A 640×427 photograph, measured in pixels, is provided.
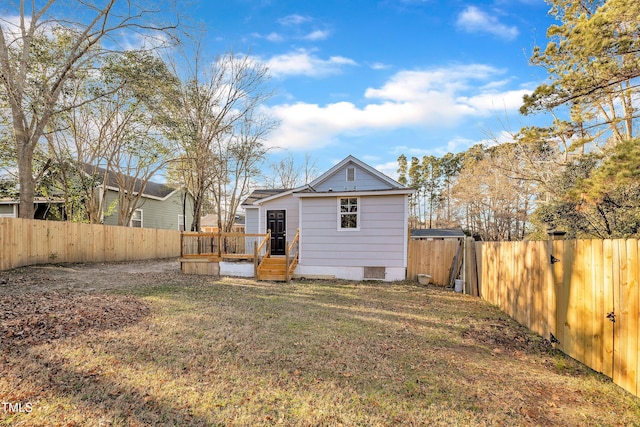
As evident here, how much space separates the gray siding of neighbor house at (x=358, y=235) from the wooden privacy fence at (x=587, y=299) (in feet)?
16.1

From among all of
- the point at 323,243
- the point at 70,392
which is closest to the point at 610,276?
the point at 70,392

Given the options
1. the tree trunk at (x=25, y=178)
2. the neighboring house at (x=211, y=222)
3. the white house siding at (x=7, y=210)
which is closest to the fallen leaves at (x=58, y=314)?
the tree trunk at (x=25, y=178)

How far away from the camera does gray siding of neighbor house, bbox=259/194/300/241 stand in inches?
496

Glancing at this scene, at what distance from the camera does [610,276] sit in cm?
328

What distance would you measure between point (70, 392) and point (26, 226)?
10.0m

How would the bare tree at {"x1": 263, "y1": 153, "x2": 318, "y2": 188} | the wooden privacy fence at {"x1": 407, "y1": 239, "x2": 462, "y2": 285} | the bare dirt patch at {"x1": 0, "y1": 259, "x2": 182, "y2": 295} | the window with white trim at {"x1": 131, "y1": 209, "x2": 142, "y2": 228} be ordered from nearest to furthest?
the bare dirt patch at {"x1": 0, "y1": 259, "x2": 182, "y2": 295} → the wooden privacy fence at {"x1": 407, "y1": 239, "x2": 462, "y2": 285} → the window with white trim at {"x1": 131, "y1": 209, "x2": 142, "y2": 228} → the bare tree at {"x1": 263, "y1": 153, "x2": 318, "y2": 188}

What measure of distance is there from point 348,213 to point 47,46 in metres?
11.8

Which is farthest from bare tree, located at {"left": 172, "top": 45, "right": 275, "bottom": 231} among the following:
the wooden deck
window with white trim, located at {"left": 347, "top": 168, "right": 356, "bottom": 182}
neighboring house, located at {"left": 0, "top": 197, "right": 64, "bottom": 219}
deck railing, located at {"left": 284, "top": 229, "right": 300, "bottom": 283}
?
window with white trim, located at {"left": 347, "top": 168, "right": 356, "bottom": 182}

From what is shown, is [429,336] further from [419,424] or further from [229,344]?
[229,344]

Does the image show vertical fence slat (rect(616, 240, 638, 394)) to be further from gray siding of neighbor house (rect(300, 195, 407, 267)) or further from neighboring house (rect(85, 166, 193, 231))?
neighboring house (rect(85, 166, 193, 231))

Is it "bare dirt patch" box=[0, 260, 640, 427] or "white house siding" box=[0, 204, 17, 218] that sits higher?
"white house siding" box=[0, 204, 17, 218]

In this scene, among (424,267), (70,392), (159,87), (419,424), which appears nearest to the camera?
(419,424)

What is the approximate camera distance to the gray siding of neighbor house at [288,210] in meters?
12.6

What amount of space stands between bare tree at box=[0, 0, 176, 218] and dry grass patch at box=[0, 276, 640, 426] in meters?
9.27
